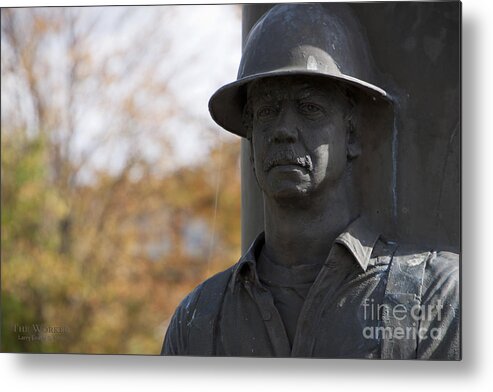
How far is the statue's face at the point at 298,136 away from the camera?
4199mm

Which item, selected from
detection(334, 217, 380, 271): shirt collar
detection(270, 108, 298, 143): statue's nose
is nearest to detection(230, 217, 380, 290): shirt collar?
detection(334, 217, 380, 271): shirt collar

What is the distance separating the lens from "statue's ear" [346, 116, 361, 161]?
4.30m

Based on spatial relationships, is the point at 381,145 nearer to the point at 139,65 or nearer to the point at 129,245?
the point at 139,65

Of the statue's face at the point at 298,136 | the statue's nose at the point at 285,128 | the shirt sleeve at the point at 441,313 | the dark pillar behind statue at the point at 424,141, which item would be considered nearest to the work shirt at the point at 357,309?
the shirt sleeve at the point at 441,313

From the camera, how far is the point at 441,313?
4.25 metres

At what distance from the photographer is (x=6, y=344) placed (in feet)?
15.5

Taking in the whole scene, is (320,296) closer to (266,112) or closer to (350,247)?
(350,247)

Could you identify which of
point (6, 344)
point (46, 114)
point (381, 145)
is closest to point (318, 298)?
point (381, 145)

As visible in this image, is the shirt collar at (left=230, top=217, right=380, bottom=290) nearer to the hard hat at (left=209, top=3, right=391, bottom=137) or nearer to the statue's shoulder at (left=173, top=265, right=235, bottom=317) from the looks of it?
the statue's shoulder at (left=173, top=265, right=235, bottom=317)

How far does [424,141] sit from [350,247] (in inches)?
17.2

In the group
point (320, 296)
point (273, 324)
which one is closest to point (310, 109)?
point (320, 296)

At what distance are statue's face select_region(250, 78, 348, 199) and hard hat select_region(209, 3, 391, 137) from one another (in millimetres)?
63

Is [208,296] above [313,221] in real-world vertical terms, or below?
below

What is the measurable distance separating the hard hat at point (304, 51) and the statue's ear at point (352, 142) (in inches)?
4.5
